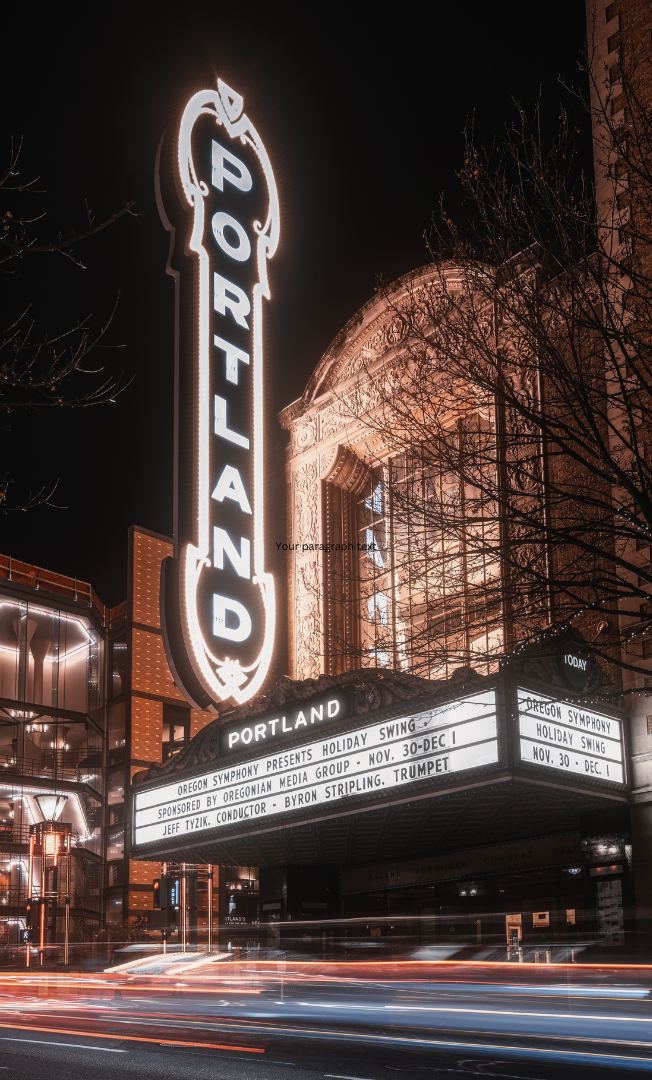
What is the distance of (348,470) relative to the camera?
20.5 m

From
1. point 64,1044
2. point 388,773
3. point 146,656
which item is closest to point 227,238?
point 388,773

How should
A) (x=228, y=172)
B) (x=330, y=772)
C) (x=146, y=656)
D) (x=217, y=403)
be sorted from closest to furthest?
(x=330, y=772)
(x=217, y=403)
(x=228, y=172)
(x=146, y=656)

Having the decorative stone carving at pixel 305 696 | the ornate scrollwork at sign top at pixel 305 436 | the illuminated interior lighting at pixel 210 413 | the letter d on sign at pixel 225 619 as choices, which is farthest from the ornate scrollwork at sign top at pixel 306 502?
the decorative stone carving at pixel 305 696

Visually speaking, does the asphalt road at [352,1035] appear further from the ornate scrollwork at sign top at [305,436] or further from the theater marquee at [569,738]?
the ornate scrollwork at sign top at [305,436]

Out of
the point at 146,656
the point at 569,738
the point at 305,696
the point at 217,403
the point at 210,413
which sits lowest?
the point at 569,738

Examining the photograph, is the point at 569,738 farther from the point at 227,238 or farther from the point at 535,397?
the point at 227,238

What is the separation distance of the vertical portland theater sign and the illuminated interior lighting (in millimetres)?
24

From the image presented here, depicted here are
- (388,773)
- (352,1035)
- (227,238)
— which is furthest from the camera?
(227,238)

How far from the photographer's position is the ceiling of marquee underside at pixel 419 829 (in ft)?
44.0

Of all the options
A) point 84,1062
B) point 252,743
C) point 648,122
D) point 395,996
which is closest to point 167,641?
point 252,743

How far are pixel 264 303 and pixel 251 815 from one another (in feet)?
36.4

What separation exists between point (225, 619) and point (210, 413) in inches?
161

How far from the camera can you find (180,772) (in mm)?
18547

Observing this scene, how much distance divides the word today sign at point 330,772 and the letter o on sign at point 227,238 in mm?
10651
